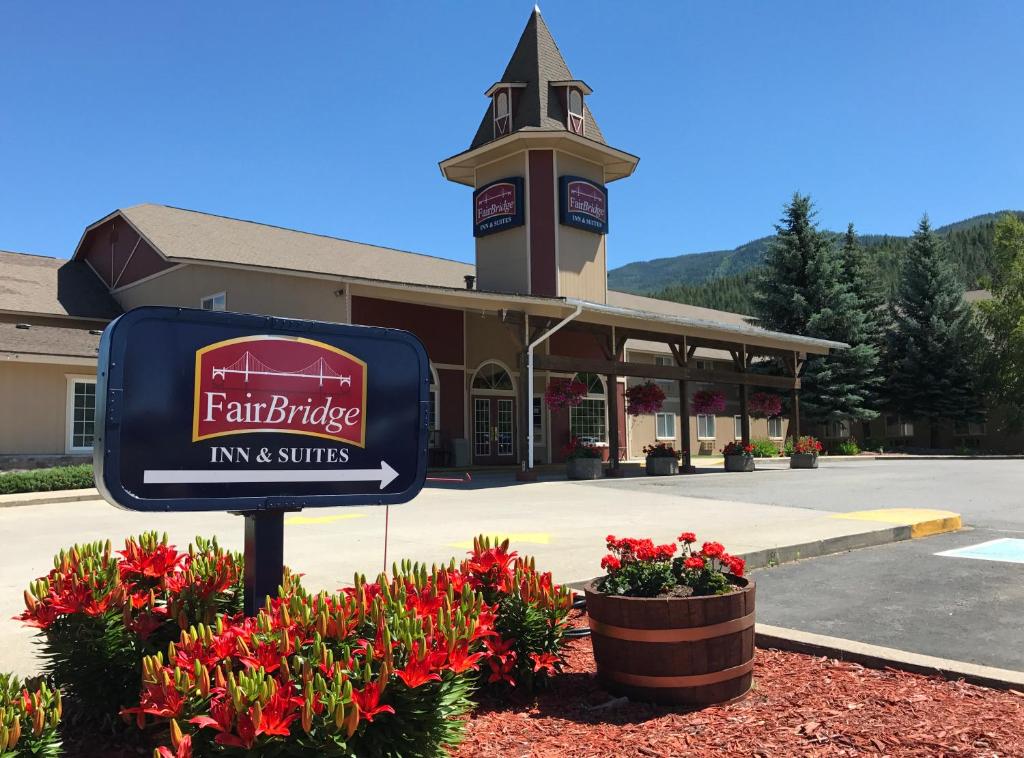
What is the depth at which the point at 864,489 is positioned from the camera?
53.9ft

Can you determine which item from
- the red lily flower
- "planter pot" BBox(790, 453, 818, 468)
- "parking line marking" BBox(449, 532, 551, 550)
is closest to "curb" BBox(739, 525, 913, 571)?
"parking line marking" BBox(449, 532, 551, 550)

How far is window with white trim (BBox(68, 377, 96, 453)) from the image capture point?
20.6 metres

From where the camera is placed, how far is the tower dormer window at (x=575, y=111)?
76.8ft

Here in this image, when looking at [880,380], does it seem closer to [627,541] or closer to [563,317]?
[563,317]

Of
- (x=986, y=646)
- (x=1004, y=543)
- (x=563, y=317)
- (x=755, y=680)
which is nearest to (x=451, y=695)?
(x=755, y=680)

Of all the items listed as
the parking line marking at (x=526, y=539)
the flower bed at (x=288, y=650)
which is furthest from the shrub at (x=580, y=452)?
the flower bed at (x=288, y=650)

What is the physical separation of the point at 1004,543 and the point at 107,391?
373 inches

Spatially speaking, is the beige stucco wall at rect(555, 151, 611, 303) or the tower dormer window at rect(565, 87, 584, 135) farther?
the tower dormer window at rect(565, 87, 584, 135)

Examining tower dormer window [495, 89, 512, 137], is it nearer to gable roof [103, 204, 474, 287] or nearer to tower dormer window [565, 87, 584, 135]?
tower dormer window [565, 87, 584, 135]

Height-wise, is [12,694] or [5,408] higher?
[5,408]

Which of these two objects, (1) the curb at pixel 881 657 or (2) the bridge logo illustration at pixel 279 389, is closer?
(2) the bridge logo illustration at pixel 279 389

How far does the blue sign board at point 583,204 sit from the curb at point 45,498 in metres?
13.8

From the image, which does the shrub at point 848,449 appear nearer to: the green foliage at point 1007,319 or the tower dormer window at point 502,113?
the green foliage at point 1007,319

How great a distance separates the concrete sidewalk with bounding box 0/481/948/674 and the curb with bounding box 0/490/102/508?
322 millimetres
